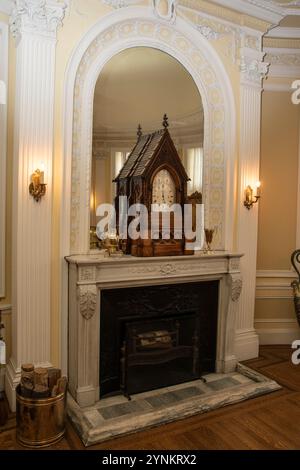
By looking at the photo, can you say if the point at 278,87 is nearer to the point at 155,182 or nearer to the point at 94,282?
the point at 155,182

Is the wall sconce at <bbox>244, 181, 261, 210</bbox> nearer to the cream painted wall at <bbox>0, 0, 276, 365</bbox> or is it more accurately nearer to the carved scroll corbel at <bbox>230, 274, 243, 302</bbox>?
the carved scroll corbel at <bbox>230, 274, 243, 302</bbox>

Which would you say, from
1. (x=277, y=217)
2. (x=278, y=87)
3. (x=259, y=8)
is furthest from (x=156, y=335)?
(x=259, y=8)

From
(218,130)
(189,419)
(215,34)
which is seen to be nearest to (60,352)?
(189,419)

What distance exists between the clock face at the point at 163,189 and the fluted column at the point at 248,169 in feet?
3.00

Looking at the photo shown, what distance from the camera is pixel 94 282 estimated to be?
338cm

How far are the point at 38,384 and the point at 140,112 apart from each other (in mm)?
2741

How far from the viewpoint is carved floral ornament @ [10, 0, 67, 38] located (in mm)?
3266

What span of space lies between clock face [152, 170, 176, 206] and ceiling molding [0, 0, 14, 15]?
2022 millimetres

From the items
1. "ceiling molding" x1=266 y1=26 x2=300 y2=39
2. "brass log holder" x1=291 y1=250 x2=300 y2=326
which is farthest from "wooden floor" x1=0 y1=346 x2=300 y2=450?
"ceiling molding" x1=266 y1=26 x2=300 y2=39

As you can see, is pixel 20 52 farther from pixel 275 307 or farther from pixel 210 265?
pixel 275 307

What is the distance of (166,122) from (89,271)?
175cm

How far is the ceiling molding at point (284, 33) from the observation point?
486 centimetres

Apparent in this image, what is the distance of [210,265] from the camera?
402 cm
